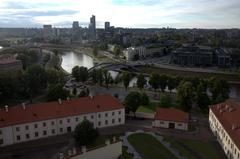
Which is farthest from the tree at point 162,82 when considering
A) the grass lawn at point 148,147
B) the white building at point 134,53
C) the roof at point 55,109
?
the white building at point 134,53

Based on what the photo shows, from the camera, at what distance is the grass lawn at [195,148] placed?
110 ft

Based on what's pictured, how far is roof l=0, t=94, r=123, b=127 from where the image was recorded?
37.8m

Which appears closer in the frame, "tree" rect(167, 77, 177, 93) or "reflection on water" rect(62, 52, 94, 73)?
"tree" rect(167, 77, 177, 93)

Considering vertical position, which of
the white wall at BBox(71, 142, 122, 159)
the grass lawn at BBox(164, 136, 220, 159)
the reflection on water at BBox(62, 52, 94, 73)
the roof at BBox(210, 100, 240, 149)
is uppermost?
the roof at BBox(210, 100, 240, 149)

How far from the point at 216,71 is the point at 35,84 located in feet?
223

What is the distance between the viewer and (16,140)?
1479 inches

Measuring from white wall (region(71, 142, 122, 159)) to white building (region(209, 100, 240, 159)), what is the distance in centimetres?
1224

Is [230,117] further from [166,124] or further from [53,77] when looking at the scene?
[53,77]

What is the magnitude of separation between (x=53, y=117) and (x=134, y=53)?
10216 cm

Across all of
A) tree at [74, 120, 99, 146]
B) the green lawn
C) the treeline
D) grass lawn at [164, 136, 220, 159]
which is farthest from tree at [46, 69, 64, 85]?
grass lawn at [164, 136, 220, 159]

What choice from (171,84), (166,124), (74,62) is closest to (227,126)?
(166,124)

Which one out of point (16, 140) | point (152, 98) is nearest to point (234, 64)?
point (152, 98)

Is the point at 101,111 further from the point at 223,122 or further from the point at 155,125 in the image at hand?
the point at 223,122

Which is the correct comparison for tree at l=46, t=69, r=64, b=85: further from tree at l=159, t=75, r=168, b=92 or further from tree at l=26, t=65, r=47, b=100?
tree at l=159, t=75, r=168, b=92
